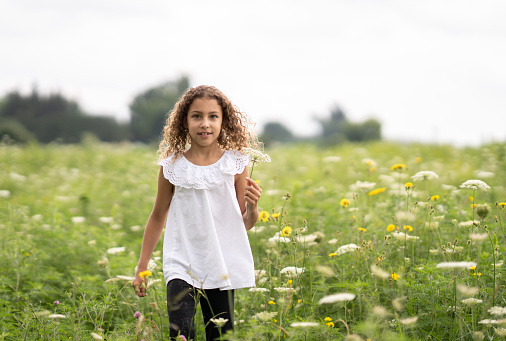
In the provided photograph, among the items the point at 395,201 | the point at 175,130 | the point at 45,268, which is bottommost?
the point at 45,268

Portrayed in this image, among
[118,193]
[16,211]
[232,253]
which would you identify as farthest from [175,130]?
[118,193]

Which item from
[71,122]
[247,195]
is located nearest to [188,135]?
[247,195]

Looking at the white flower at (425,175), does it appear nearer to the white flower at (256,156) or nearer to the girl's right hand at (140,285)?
the white flower at (256,156)

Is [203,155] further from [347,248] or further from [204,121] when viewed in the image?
[347,248]

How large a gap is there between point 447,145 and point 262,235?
373 inches

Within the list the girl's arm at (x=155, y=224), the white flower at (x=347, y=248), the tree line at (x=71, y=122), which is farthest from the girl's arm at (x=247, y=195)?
the tree line at (x=71, y=122)

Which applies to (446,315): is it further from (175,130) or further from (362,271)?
(175,130)

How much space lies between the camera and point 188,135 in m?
2.82

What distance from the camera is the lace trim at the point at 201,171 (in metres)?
→ 2.45

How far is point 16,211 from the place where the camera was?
3.83 m

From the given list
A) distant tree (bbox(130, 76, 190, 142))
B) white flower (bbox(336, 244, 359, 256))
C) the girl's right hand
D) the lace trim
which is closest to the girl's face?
the lace trim

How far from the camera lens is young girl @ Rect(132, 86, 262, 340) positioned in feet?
7.75

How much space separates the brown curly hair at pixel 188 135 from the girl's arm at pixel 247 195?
0.22 metres

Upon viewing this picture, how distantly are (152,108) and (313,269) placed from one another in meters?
39.3
